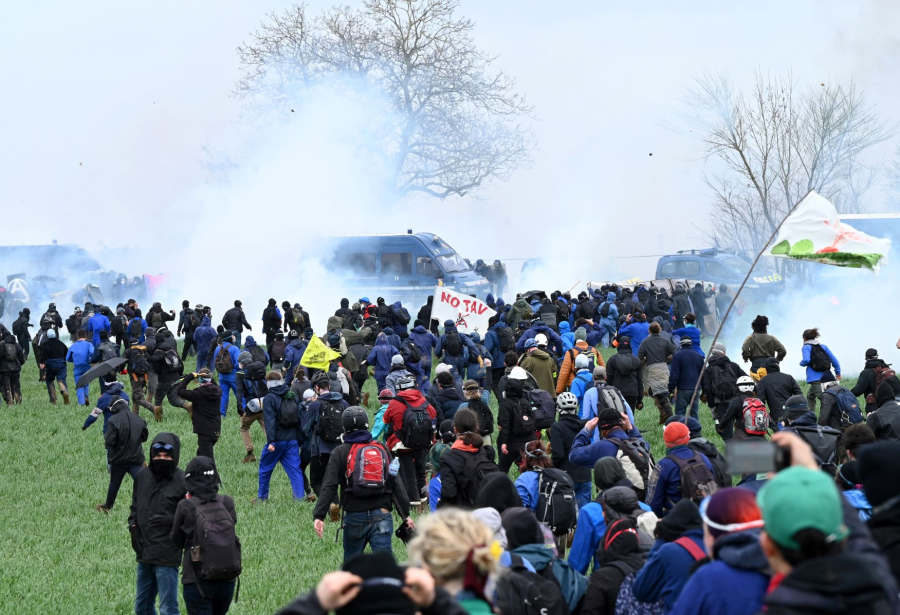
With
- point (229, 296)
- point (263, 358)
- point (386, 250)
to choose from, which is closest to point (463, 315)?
point (263, 358)

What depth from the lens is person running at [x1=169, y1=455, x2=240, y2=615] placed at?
652 cm

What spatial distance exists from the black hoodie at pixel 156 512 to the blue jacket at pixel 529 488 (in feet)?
7.88

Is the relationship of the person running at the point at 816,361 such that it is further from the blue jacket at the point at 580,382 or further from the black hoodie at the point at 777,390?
the blue jacket at the point at 580,382

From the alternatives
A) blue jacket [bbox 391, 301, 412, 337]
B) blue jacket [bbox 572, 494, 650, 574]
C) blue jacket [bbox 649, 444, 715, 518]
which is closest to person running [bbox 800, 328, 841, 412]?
blue jacket [bbox 649, 444, 715, 518]

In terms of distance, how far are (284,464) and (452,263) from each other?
18765 millimetres

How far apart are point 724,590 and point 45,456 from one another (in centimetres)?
1348

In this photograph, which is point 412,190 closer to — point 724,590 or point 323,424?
point 323,424

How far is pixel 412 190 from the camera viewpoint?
45.5 metres

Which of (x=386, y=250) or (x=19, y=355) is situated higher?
(x=386, y=250)

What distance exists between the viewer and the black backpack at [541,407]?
34.9 ft

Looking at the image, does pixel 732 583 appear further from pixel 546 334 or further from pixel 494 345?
pixel 494 345

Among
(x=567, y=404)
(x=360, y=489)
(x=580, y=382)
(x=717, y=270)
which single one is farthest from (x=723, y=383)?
(x=717, y=270)

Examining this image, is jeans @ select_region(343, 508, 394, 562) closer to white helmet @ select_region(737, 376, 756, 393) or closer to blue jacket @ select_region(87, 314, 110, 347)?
white helmet @ select_region(737, 376, 756, 393)

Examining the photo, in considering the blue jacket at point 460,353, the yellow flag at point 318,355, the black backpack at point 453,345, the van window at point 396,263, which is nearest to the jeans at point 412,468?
the yellow flag at point 318,355
